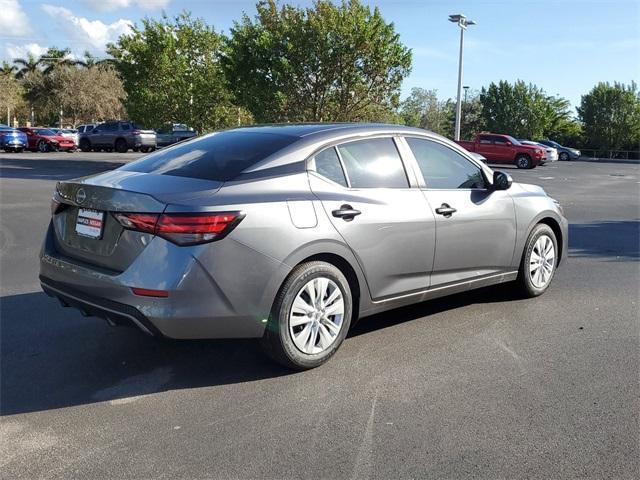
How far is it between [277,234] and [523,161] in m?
31.4

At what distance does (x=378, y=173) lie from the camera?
4695mm

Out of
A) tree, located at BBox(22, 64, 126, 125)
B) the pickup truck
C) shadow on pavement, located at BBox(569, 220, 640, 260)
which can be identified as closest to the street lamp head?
the pickup truck

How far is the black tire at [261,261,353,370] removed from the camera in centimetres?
396

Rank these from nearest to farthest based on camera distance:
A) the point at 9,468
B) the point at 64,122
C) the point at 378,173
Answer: the point at 9,468 → the point at 378,173 → the point at 64,122

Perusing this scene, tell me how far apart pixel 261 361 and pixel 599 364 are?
7.76 ft

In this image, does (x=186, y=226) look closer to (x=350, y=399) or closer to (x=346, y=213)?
(x=346, y=213)

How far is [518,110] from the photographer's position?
5903 centimetres

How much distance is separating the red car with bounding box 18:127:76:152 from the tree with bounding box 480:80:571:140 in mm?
39906

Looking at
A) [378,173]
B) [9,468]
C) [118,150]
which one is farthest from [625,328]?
[118,150]

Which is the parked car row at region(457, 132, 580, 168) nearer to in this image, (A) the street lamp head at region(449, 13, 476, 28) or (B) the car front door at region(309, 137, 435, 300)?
(A) the street lamp head at region(449, 13, 476, 28)

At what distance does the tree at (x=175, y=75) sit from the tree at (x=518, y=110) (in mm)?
37863

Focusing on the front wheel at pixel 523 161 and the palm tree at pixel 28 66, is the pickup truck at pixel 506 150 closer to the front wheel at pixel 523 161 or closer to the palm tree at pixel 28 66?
the front wheel at pixel 523 161

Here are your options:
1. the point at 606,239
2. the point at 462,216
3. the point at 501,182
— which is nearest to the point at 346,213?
the point at 462,216

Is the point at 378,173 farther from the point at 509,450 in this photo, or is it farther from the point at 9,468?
the point at 9,468
